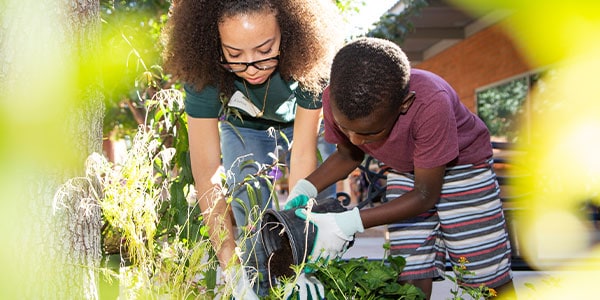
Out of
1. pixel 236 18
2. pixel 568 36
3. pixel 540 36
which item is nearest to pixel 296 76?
pixel 236 18

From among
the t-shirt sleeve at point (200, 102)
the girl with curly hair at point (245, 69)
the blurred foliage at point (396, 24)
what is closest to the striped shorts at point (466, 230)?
the girl with curly hair at point (245, 69)

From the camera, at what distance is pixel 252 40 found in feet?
5.57

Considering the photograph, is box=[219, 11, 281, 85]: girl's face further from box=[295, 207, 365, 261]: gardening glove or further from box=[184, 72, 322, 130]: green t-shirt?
box=[295, 207, 365, 261]: gardening glove

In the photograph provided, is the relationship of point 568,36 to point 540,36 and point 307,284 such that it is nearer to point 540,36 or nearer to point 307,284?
point 540,36

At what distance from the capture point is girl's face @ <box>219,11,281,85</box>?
169cm

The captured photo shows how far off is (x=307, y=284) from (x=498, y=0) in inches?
41.9

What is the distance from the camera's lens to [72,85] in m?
1.39

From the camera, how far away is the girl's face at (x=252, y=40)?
169cm

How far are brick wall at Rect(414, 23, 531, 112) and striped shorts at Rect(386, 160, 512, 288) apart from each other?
6405mm

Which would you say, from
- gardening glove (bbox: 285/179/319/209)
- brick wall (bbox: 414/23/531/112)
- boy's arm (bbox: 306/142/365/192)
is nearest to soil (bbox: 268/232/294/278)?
gardening glove (bbox: 285/179/319/209)

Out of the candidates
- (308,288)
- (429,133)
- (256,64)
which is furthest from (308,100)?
(308,288)

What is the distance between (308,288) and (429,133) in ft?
1.71

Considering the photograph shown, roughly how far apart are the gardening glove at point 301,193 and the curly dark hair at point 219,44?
0.30m

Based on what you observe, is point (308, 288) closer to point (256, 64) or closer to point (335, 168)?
point (335, 168)
